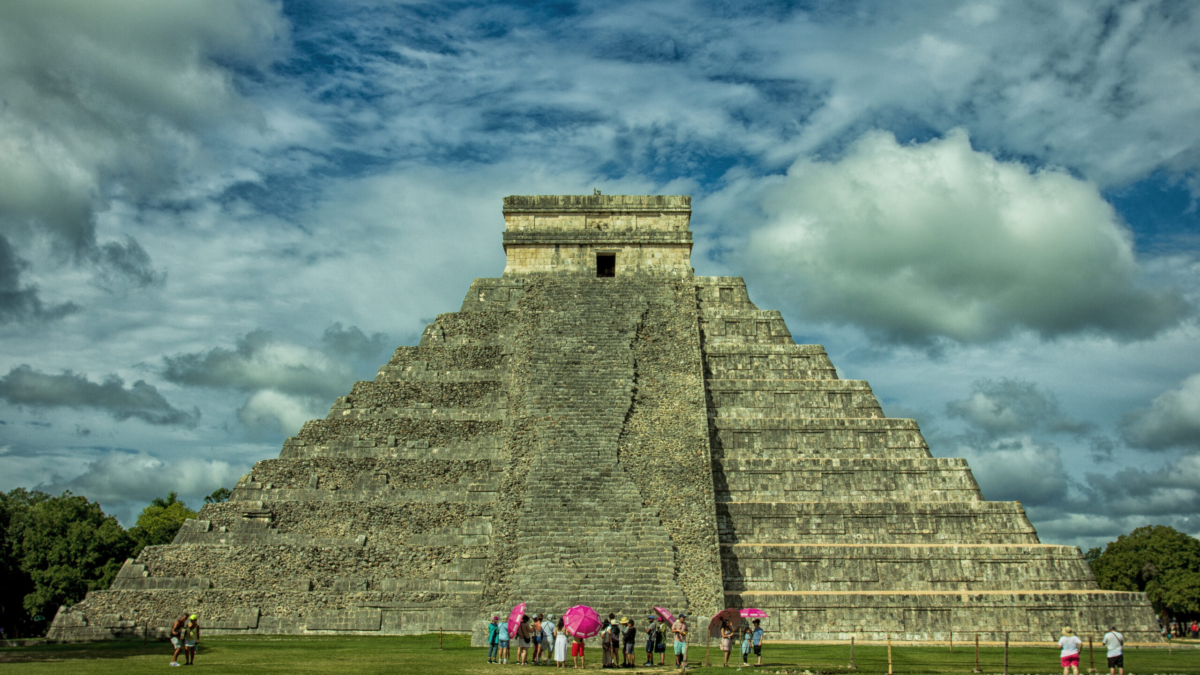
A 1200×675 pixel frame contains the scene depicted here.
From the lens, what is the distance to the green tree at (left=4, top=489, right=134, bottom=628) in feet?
122

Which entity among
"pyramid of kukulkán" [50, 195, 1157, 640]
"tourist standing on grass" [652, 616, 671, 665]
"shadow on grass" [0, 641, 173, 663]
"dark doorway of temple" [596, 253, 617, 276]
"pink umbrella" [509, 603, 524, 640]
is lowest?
"shadow on grass" [0, 641, 173, 663]

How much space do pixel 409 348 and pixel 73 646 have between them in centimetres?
1202

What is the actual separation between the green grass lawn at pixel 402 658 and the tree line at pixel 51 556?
1895 cm

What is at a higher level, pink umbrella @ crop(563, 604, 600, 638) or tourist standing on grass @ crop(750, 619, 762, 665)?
pink umbrella @ crop(563, 604, 600, 638)

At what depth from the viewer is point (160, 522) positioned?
55.2m

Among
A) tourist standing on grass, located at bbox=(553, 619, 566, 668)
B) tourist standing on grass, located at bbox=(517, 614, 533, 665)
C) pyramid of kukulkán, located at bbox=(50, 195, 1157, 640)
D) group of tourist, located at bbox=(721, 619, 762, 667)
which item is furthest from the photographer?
pyramid of kukulkán, located at bbox=(50, 195, 1157, 640)

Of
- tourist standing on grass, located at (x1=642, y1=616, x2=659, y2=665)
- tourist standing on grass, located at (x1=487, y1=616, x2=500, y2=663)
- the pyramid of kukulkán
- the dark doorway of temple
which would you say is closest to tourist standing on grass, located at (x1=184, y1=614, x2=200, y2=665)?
tourist standing on grass, located at (x1=487, y1=616, x2=500, y2=663)

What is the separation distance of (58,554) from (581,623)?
31224 mm

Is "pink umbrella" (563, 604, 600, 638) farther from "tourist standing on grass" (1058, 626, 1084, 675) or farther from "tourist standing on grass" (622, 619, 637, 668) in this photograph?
"tourist standing on grass" (1058, 626, 1084, 675)

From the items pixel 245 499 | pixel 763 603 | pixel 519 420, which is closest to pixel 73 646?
pixel 245 499

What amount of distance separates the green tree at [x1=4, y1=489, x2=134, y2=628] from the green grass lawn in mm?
18922

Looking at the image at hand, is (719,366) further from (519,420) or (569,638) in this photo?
(569,638)

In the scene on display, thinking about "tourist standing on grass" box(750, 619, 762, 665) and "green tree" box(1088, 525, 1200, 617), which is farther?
"green tree" box(1088, 525, 1200, 617)

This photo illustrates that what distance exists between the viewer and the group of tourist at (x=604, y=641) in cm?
1645
